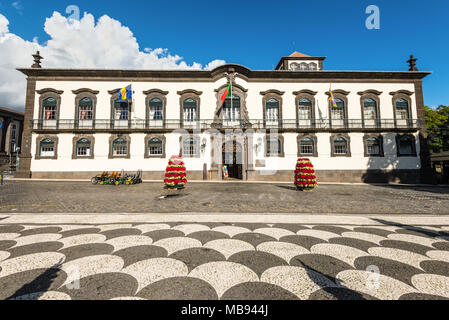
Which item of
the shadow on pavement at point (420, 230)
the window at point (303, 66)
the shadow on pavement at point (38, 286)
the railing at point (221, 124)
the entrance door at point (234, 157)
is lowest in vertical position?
the shadow on pavement at point (420, 230)

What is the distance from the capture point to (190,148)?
18.6m

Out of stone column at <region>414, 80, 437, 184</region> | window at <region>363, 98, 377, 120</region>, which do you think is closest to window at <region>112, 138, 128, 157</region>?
window at <region>363, 98, 377, 120</region>

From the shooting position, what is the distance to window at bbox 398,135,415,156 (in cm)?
1859

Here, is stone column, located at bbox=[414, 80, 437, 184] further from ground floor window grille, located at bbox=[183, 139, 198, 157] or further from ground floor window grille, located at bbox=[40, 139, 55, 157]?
ground floor window grille, located at bbox=[40, 139, 55, 157]

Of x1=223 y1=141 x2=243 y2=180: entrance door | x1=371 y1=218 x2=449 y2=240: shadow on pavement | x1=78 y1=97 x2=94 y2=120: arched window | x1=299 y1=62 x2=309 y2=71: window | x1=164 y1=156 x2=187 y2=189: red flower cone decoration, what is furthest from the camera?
x1=299 y1=62 x2=309 y2=71: window

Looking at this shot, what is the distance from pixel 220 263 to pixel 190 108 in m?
18.2

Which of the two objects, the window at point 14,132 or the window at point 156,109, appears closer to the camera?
the window at point 156,109

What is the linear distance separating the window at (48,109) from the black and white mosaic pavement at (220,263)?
20275mm

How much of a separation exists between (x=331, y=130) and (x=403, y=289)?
19.3 meters

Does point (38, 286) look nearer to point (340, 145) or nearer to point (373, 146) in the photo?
point (340, 145)

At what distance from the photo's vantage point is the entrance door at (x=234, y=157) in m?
18.5

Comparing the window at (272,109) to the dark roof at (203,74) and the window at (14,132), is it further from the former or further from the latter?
the window at (14,132)

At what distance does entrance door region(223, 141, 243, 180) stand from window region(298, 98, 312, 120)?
23.6 feet

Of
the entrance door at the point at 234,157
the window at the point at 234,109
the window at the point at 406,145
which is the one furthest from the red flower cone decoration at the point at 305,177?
the window at the point at 406,145
